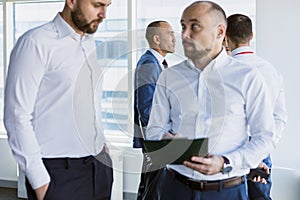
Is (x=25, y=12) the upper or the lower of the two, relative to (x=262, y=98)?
upper

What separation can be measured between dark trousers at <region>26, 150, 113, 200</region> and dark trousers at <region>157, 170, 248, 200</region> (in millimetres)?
339

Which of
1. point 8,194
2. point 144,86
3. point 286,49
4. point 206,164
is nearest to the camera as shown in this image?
point 206,164

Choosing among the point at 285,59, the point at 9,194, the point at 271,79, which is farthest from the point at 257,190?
the point at 9,194

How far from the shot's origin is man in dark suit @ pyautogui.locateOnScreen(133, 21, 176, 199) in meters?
2.08

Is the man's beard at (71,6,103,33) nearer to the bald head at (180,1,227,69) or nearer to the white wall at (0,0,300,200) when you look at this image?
the bald head at (180,1,227,69)

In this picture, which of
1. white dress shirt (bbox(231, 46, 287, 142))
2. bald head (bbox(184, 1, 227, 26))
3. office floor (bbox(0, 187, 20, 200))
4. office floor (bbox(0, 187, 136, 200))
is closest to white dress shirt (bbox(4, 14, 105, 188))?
bald head (bbox(184, 1, 227, 26))

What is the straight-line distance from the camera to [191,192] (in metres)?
1.82

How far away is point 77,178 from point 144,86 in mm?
675

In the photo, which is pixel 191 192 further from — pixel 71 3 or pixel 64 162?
pixel 71 3

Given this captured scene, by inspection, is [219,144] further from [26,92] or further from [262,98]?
[26,92]

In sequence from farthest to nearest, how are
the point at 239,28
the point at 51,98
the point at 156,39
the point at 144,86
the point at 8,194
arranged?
the point at 8,194
the point at 239,28
the point at 144,86
the point at 156,39
the point at 51,98

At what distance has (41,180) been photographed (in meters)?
1.82

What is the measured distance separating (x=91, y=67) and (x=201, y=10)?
0.57m

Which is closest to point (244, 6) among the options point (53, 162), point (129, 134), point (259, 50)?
point (259, 50)
